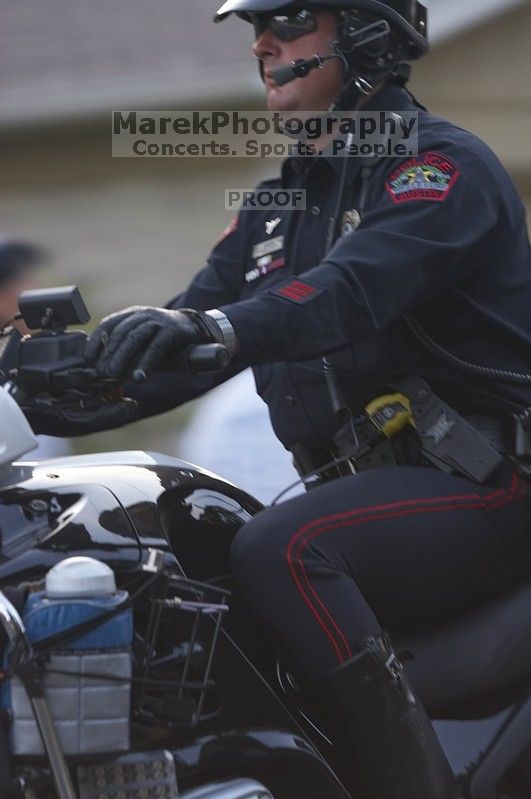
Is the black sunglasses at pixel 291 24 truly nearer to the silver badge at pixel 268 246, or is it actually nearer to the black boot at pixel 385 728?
the silver badge at pixel 268 246

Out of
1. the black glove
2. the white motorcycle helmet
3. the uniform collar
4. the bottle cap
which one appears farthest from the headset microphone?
the bottle cap

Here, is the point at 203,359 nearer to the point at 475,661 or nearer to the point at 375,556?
the point at 375,556

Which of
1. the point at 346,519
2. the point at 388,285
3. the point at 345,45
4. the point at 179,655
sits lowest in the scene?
the point at 179,655

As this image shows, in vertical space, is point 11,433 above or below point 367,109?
below

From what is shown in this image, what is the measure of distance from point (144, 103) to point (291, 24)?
392 inches

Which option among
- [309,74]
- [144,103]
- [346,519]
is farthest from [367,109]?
[144,103]

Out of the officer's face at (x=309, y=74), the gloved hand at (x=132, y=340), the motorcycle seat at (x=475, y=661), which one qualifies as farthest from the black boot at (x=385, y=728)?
the officer's face at (x=309, y=74)

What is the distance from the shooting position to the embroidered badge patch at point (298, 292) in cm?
254

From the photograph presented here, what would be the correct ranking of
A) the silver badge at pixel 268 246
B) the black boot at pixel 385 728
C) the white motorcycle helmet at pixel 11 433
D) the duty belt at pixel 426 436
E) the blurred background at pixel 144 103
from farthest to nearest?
the blurred background at pixel 144 103 < the silver badge at pixel 268 246 < the duty belt at pixel 426 436 < the black boot at pixel 385 728 < the white motorcycle helmet at pixel 11 433

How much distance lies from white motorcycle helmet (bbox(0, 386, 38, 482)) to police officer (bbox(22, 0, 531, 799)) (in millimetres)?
181

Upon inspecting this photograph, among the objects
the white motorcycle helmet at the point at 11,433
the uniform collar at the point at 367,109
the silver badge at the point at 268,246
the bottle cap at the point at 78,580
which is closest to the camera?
the bottle cap at the point at 78,580

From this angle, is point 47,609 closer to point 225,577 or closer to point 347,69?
point 225,577

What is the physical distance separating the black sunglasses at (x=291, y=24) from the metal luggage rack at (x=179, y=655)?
128 cm

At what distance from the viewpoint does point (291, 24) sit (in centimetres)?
308
